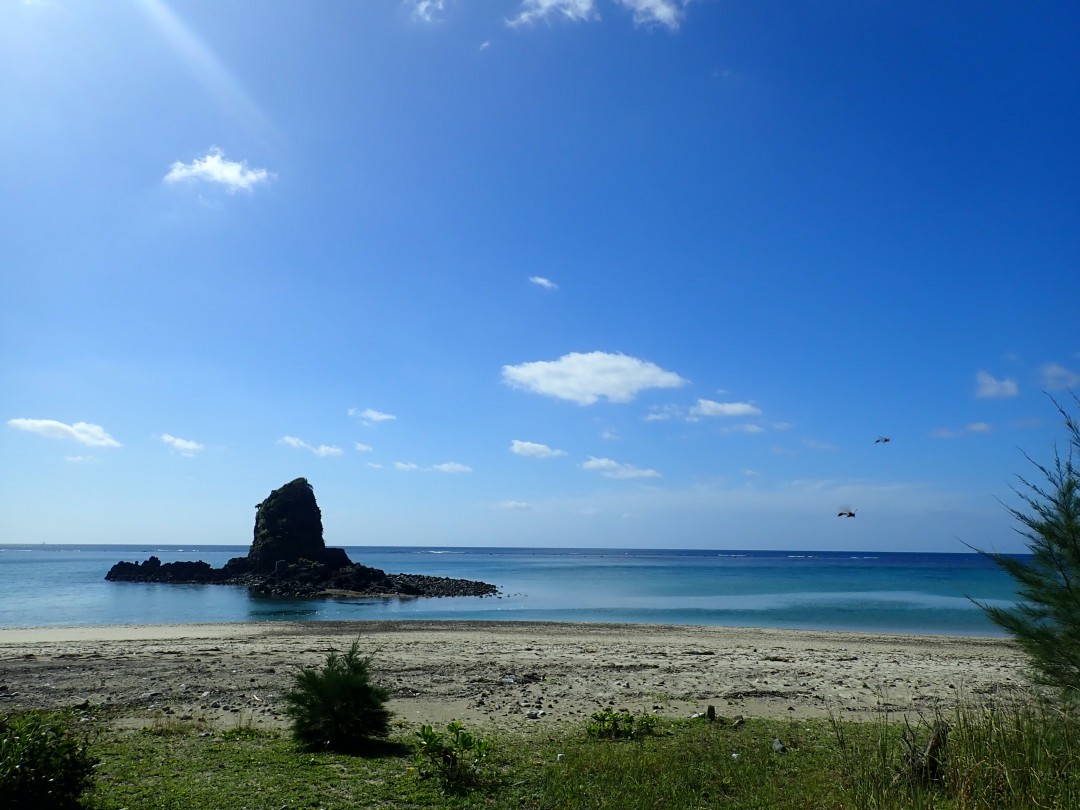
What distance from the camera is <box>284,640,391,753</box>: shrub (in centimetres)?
1120

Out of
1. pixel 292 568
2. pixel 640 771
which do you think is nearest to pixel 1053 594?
pixel 640 771

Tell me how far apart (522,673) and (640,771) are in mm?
10922

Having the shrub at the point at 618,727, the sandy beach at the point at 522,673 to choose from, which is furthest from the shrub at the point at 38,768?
the shrub at the point at 618,727

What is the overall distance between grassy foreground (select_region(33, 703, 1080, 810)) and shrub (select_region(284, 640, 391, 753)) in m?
0.36

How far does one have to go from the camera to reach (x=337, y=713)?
1124cm

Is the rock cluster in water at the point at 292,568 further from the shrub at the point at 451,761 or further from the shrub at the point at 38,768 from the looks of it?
the shrub at the point at 38,768

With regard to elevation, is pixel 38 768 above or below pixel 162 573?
above

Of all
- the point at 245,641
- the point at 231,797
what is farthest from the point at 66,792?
the point at 245,641

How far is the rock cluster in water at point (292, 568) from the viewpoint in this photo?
75.3m

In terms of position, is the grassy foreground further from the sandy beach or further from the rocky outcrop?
the rocky outcrop

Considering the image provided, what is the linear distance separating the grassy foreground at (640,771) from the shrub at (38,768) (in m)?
0.60

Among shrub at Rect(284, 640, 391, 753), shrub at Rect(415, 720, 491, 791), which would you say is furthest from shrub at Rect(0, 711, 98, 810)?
shrub at Rect(415, 720, 491, 791)

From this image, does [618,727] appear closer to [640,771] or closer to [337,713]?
[640,771]

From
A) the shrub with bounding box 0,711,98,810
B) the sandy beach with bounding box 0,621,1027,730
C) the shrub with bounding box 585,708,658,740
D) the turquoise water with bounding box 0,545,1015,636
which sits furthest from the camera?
the turquoise water with bounding box 0,545,1015,636
